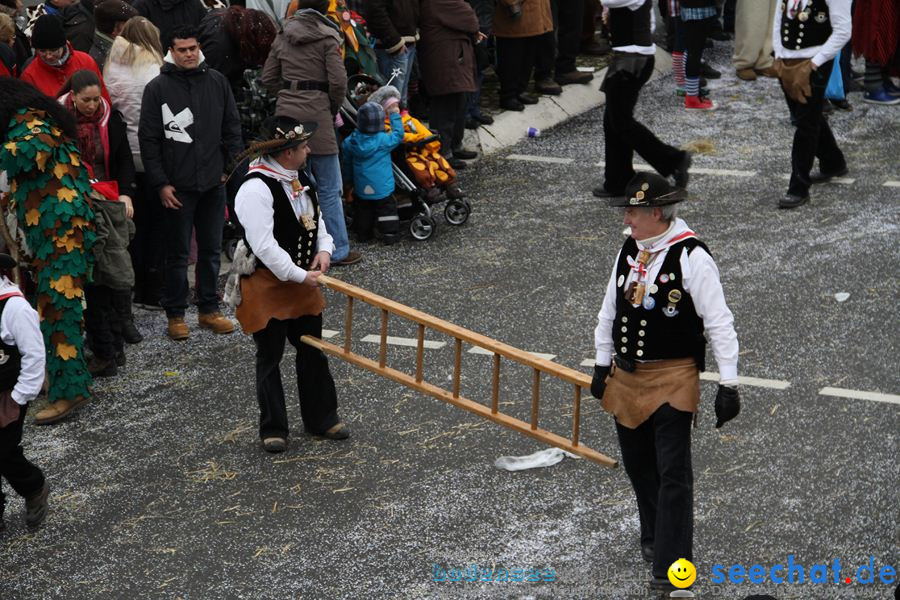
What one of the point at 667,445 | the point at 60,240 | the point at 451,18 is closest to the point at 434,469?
the point at 667,445

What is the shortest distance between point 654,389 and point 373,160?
16.4ft

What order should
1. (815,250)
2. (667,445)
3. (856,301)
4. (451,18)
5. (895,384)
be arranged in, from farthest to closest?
(451,18) → (815,250) → (856,301) → (895,384) → (667,445)

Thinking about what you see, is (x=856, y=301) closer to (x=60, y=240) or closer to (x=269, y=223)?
(x=269, y=223)

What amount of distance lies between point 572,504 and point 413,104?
6.70 m

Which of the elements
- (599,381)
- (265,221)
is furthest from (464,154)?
(599,381)

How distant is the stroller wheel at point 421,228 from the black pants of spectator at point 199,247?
1.77 meters

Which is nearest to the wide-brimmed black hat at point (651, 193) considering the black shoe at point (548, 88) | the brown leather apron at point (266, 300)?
the brown leather apron at point (266, 300)

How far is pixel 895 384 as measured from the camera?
24.5 ft

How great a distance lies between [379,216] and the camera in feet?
33.9

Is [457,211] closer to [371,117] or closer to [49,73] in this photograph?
[371,117]

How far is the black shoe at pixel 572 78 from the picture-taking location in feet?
44.8

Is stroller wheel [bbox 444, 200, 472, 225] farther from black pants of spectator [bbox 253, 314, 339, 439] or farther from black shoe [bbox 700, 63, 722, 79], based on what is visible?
black shoe [bbox 700, 63, 722, 79]

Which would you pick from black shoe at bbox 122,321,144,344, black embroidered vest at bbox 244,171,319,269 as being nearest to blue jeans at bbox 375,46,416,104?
black shoe at bbox 122,321,144,344

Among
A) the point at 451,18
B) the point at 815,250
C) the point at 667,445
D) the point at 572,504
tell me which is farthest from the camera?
the point at 451,18
